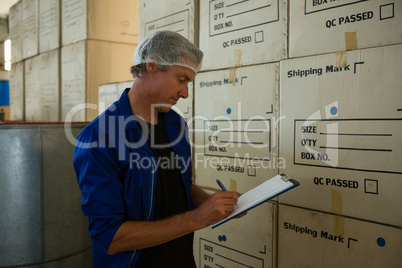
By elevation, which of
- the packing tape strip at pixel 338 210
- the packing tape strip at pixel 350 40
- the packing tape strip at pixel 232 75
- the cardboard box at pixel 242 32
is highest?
the cardboard box at pixel 242 32

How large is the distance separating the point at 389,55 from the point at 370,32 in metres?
0.12

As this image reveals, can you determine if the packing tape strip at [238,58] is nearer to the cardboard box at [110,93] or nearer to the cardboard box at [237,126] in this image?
the cardboard box at [237,126]

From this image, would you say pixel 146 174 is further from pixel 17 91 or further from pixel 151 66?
pixel 17 91

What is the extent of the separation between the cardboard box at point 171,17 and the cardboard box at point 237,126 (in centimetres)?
30

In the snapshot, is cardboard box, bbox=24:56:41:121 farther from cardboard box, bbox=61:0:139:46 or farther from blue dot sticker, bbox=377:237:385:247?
blue dot sticker, bbox=377:237:385:247

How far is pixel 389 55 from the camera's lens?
1.13 metres

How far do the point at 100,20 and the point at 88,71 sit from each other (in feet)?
1.45

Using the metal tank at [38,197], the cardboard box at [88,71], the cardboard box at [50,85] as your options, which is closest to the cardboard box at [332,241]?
the metal tank at [38,197]

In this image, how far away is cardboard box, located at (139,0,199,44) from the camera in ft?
5.92

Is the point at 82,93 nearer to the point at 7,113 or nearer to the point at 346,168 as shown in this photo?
the point at 346,168

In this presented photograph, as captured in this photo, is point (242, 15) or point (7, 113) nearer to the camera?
point (242, 15)

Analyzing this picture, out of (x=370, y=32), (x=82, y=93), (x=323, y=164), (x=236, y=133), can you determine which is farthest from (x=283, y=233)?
(x=82, y=93)

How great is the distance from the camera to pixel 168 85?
4.06 ft

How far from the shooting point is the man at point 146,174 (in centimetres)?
103
